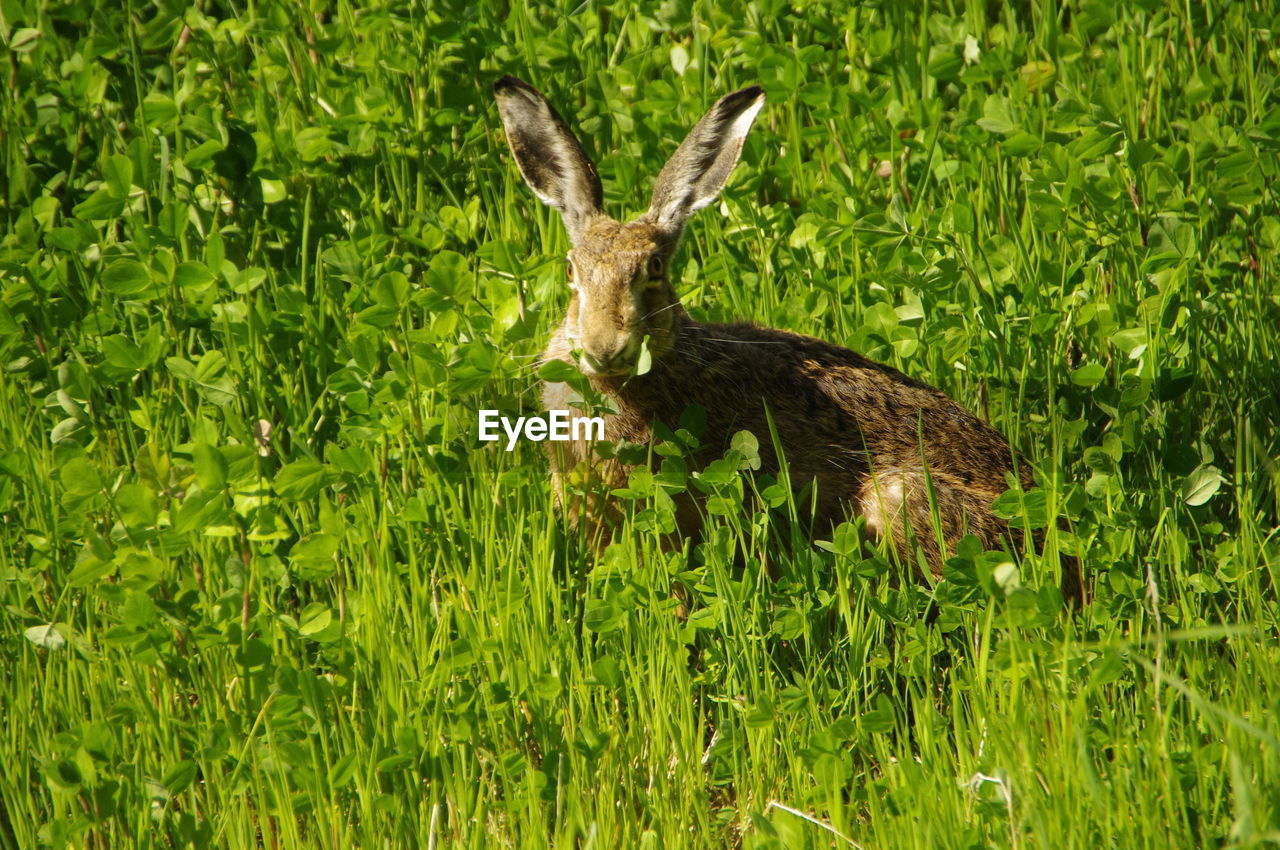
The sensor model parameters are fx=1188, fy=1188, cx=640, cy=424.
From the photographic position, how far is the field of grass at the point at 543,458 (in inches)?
130

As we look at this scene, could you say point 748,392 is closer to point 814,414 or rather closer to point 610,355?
point 814,414

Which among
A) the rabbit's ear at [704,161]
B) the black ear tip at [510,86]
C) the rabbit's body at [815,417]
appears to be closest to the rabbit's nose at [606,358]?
the rabbit's body at [815,417]

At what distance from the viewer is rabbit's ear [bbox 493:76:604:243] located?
4754 mm

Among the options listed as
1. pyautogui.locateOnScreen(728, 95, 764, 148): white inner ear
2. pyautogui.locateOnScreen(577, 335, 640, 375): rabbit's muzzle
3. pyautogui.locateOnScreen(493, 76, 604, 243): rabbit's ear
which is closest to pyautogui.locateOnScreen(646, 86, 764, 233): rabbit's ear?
pyautogui.locateOnScreen(728, 95, 764, 148): white inner ear

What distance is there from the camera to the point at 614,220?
15.6ft

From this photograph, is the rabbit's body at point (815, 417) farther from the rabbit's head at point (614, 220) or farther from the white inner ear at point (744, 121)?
the white inner ear at point (744, 121)

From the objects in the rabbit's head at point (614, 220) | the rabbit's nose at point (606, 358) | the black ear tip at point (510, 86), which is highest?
the black ear tip at point (510, 86)

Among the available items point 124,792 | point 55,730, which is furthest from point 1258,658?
point 55,730

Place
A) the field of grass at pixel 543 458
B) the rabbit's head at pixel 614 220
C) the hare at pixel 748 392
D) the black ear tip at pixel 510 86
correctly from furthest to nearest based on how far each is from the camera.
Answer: the black ear tip at pixel 510 86
the hare at pixel 748 392
the rabbit's head at pixel 614 220
the field of grass at pixel 543 458

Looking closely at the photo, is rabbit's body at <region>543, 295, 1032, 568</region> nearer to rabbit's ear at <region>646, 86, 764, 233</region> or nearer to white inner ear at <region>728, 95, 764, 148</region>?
rabbit's ear at <region>646, 86, 764, 233</region>

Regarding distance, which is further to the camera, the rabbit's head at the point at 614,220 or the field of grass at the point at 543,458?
the rabbit's head at the point at 614,220

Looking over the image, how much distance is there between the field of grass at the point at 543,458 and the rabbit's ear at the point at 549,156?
0.31 meters

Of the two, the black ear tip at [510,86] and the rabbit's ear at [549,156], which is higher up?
the black ear tip at [510,86]

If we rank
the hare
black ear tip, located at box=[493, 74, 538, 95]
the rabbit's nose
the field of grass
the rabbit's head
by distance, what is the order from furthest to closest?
black ear tip, located at box=[493, 74, 538, 95]
the hare
the rabbit's head
the rabbit's nose
the field of grass
